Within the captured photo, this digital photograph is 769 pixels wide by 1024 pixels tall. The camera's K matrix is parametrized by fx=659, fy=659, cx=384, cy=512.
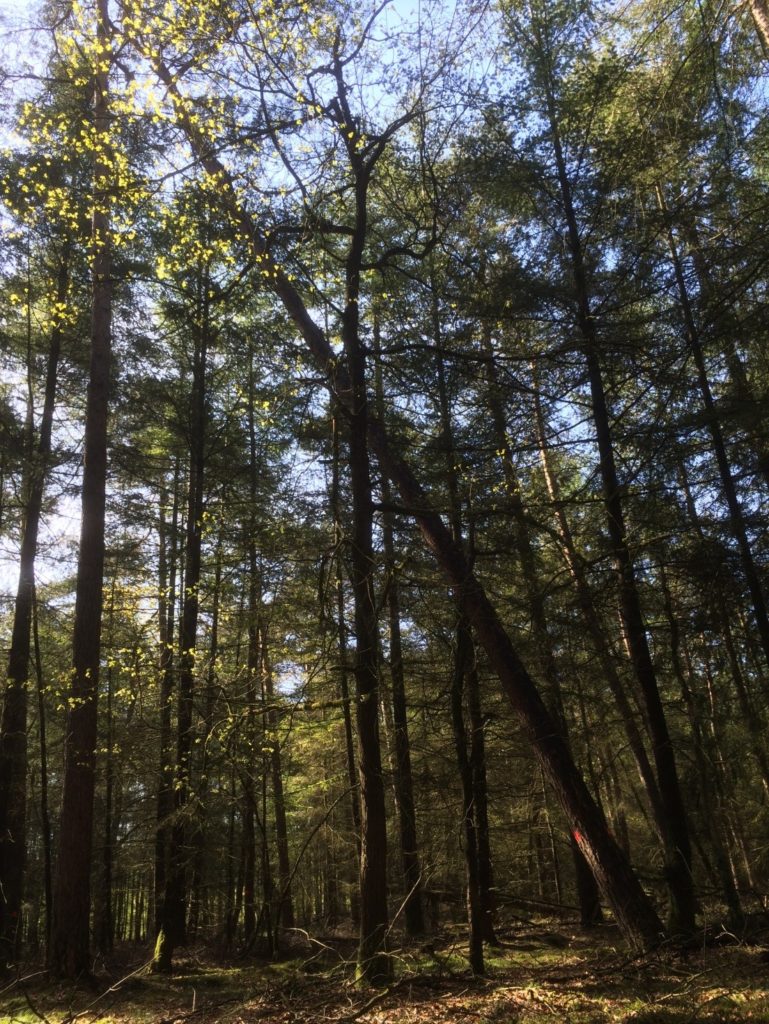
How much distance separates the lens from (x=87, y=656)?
9.12 m

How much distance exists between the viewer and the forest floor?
195 inches

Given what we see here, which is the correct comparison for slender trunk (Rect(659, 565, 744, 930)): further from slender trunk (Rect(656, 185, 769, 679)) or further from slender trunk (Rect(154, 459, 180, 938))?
slender trunk (Rect(154, 459, 180, 938))

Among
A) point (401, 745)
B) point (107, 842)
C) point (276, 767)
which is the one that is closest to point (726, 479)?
point (401, 745)

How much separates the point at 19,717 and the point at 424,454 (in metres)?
7.96

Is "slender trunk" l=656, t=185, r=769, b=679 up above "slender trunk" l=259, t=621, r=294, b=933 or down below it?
above

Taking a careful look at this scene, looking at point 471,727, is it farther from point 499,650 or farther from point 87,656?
point 87,656

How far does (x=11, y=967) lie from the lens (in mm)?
9594

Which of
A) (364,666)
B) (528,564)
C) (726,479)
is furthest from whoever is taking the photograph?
(528,564)

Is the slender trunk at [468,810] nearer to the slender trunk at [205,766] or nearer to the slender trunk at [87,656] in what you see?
the slender trunk at [205,766]

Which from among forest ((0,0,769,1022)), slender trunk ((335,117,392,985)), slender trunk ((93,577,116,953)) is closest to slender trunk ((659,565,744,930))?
forest ((0,0,769,1022))

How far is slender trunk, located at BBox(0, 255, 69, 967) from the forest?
2.6 inches

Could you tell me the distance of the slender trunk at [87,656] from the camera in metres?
8.07

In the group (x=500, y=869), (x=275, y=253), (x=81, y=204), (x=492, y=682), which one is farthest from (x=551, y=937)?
(x=81, y=204)

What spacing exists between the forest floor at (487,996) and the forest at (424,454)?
8cm
